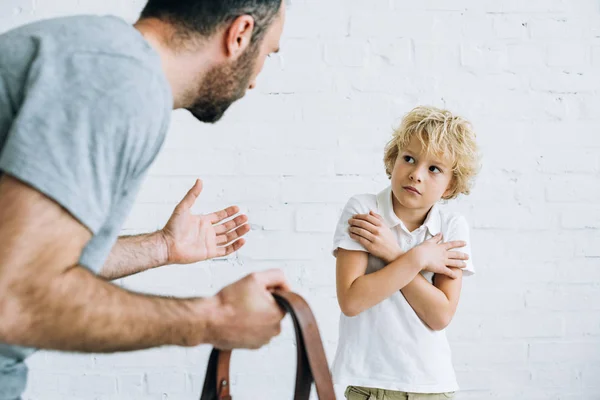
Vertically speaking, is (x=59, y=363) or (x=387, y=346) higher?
(x=387, y=346)

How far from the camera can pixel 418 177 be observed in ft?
5.73

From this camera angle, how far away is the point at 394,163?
1.95m

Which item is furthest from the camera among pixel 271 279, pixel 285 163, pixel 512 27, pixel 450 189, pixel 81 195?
pixel 512 27

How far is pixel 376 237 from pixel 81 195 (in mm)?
935

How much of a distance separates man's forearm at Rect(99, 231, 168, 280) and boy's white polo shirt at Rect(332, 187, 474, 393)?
449 mm

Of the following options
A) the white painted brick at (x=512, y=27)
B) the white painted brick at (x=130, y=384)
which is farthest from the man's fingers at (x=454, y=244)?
the white painted brick at (x=130, y=384)

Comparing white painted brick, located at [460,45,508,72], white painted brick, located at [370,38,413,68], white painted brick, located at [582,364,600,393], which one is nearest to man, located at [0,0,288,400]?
white painted brick, located at [370,38,413,68]

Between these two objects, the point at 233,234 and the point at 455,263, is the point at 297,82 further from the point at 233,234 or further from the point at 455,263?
the point at 455,263

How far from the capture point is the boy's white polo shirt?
1.74 metres

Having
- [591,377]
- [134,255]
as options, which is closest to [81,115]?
[134,255]

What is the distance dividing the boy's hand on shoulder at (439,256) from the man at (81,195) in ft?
2.35

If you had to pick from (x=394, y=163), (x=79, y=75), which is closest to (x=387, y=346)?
(x=394, y=163)

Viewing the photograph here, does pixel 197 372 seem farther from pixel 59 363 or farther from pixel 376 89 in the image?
pixel 376 89

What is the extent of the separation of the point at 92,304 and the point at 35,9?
161cm
